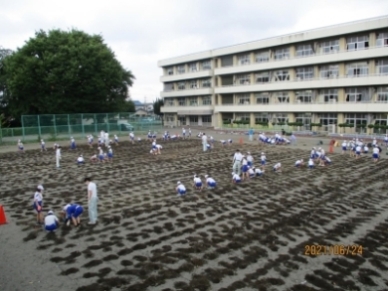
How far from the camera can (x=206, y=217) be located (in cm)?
1045

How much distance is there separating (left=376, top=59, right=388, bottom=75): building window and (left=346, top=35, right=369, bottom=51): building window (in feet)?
7.98

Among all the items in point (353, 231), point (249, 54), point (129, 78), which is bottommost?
point (353, 231)

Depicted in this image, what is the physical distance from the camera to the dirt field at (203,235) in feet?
21.9

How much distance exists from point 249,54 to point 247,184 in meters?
39.2

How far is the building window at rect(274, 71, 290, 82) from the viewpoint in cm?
4571

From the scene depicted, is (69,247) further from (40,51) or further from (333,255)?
(40,51)

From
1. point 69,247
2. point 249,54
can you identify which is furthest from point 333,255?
point 249,54

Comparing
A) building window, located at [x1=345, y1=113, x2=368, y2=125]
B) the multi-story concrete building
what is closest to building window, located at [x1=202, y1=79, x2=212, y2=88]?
the multi-story concrete building

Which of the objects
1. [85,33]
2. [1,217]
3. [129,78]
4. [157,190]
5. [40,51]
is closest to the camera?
[1,217]

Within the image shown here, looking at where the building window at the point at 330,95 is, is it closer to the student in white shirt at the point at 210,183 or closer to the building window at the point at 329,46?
the building window at the point at 329,46

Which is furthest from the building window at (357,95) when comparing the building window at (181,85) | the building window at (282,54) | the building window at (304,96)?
the building window at (181,85)

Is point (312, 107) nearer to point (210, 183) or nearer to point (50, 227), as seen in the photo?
point (210, 183)

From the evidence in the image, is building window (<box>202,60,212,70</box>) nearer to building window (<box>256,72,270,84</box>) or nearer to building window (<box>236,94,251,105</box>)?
building window (<box>236,94,251,105</box>)

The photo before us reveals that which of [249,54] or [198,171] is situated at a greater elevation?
[249,54]
